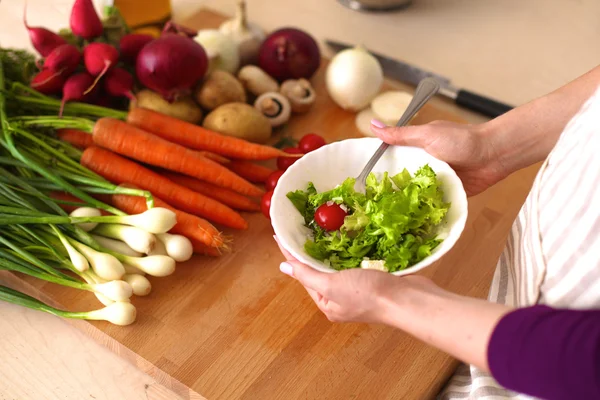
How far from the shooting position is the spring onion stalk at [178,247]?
4.17 ft

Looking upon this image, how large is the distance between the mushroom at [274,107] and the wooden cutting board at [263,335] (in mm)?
346

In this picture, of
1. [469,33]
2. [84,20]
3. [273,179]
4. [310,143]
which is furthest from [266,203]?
[469,33]

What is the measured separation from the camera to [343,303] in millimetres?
914

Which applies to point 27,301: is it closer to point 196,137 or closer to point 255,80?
point 196,137

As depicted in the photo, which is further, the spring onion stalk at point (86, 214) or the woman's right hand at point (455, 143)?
the spring onion stalk at point (86, 214)

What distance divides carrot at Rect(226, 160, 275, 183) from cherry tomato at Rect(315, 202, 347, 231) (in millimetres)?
438

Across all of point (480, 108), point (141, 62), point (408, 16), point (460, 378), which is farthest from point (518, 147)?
point (408, 16)

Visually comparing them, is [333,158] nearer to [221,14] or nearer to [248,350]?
[248,350]

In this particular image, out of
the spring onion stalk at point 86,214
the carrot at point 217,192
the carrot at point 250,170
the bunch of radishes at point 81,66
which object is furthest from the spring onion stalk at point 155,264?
the bunch of radishes at point 81,66

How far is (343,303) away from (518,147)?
0.46m

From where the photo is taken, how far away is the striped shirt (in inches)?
31.5

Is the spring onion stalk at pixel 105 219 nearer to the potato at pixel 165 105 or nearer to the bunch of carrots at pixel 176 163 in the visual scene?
the bunch of carrots at pixel 176 163

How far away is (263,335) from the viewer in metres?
1.17

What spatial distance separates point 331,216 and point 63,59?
0.82m
